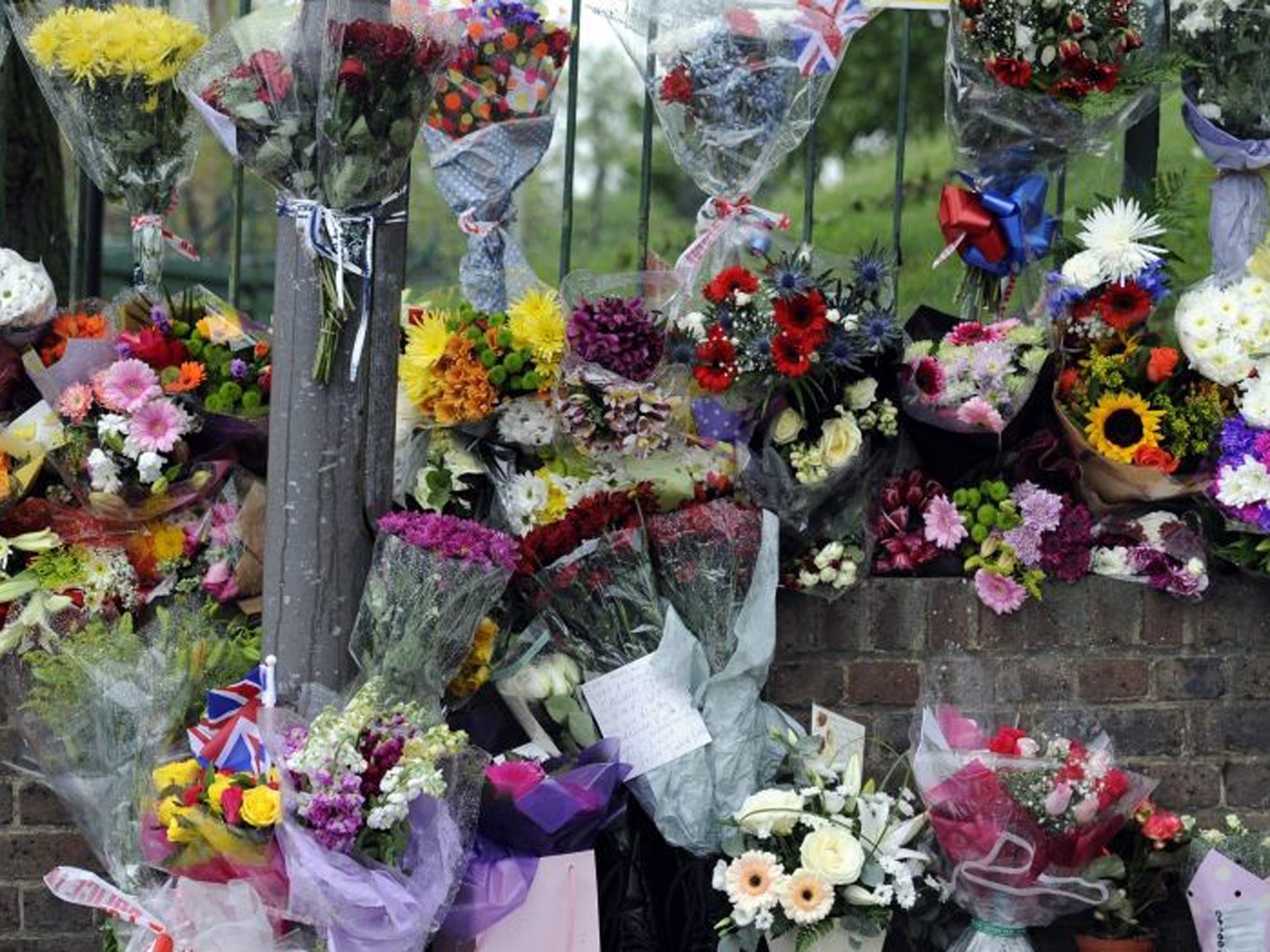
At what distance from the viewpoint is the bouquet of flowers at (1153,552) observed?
4238 mm

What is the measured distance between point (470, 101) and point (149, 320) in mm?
807

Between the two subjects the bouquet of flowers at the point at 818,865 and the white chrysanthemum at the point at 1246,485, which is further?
the white chrysanthemum at the point at 1246,485

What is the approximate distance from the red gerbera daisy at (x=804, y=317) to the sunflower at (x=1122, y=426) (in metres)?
0.60

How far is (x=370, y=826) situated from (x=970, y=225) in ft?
6.21

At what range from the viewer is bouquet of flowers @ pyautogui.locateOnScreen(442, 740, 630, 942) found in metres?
3.58

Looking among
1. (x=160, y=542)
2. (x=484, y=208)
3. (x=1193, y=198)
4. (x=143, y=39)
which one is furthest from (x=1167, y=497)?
(x=143, y=39)

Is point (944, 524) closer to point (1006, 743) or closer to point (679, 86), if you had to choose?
point (1006, 743)

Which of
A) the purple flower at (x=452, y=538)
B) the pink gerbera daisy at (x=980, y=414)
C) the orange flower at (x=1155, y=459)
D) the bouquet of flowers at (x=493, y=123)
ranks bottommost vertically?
the purple flower at (x=452, y=538)

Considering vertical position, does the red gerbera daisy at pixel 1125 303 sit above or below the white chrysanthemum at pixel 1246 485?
above

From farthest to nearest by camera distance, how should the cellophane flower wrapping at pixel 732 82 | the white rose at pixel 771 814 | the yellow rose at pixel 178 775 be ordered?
1. the cellophane flower wrapping at pixel 732 82
2. the white rose at pixel 771 814
3. the yellow rose at pixel 178 775

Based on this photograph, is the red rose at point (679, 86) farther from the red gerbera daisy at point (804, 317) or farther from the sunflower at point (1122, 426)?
the sunflower at point (1122, 426)

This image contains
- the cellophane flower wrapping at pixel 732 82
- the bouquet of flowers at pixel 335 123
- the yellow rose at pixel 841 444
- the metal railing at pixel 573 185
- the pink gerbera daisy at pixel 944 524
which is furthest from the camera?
the metal railing at pixel 573 185

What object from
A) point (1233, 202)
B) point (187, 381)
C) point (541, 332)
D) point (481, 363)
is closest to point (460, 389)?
point (481, 363)

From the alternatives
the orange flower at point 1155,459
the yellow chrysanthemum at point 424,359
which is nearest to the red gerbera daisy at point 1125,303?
the orange flower at point 1155,459
